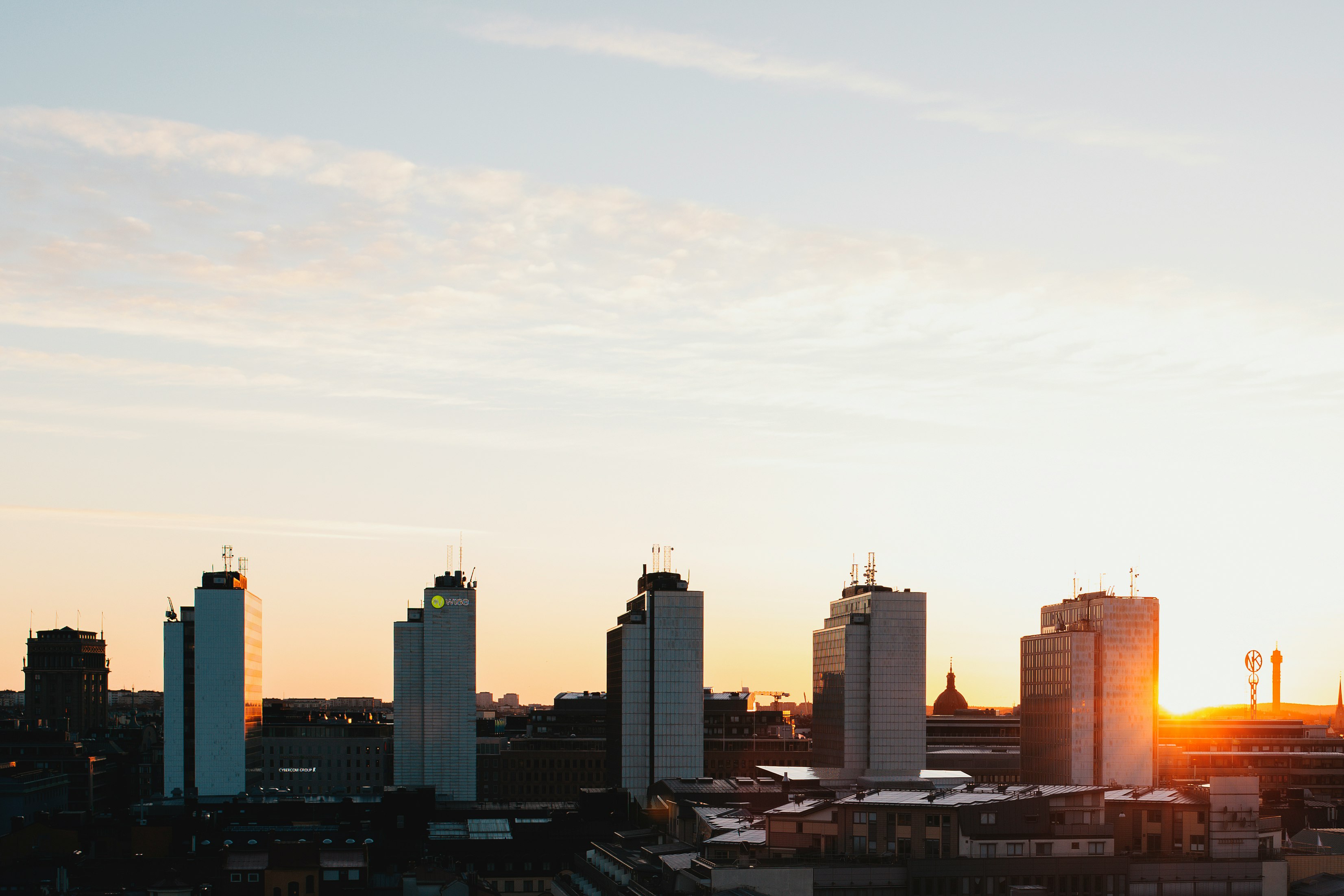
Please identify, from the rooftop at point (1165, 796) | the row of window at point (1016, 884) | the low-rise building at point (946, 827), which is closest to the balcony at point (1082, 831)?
the low-rise building at point (946, 827)

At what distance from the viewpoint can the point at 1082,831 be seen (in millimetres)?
156750

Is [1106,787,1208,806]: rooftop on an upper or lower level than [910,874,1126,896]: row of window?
upper

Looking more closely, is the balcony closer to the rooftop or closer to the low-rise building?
the low-rise building

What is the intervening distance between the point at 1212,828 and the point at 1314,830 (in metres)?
47.1

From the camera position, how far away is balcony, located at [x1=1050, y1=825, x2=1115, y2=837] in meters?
156

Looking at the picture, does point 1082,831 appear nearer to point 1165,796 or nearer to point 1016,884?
point 1016,884

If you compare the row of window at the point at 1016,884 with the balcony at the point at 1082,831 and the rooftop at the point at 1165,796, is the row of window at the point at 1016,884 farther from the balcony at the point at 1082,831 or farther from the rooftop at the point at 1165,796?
the rooftop at the point at 1165,796

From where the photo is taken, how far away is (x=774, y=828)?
517 feet

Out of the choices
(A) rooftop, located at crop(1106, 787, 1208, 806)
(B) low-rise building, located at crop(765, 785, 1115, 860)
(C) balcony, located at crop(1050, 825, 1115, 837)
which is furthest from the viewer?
(A) rooftop, located at crop(1106, 787, 1208, 806)

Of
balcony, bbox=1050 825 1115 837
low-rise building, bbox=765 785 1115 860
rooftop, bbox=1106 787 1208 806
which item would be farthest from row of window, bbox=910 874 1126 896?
rooftop, bbox=1106 787 1208 806

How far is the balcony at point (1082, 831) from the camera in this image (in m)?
156

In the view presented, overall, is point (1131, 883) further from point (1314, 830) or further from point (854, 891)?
point (1314, 830)

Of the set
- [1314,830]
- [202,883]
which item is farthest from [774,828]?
[1314,830]

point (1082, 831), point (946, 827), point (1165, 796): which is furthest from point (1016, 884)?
point (1165, 796)
